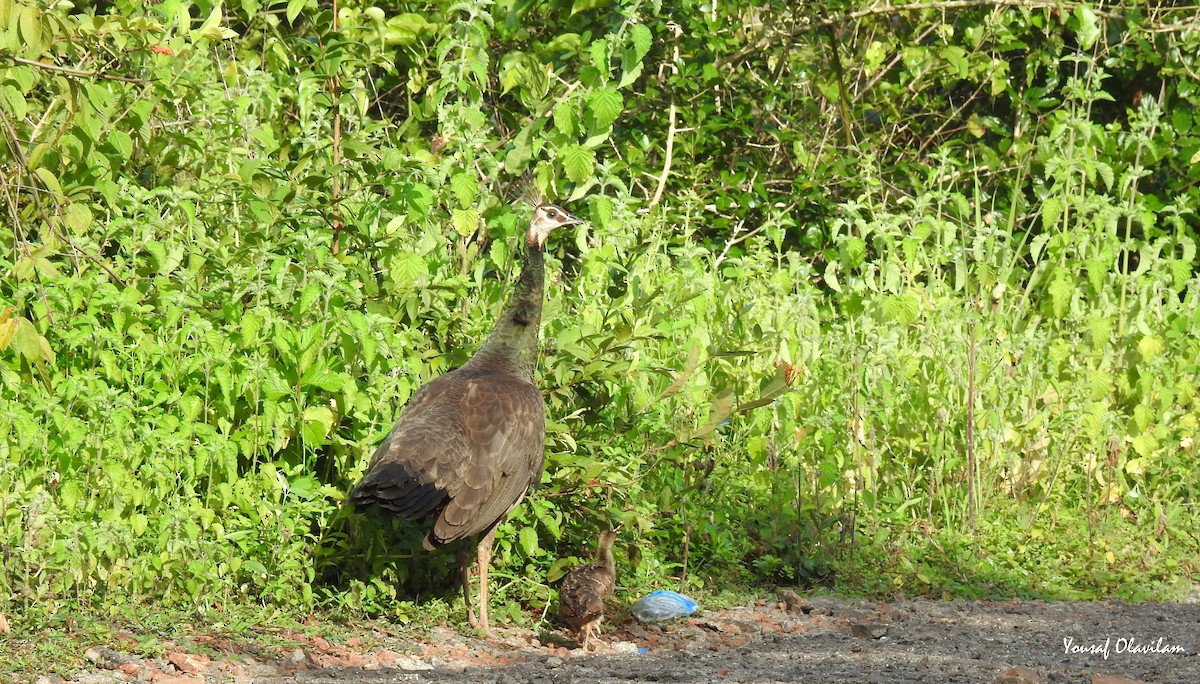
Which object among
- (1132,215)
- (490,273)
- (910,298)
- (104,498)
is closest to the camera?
(104,498)

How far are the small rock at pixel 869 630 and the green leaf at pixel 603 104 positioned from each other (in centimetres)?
274

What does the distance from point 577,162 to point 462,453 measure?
1.61 metres

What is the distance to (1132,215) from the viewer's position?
957 centimetres

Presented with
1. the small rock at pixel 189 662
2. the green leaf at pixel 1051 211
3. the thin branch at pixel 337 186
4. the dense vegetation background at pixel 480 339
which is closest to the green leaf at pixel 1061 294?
the dense vegetation background at pixel 480 339

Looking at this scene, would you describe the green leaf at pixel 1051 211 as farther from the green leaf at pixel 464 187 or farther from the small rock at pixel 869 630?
the green leaf at pixel 464 187

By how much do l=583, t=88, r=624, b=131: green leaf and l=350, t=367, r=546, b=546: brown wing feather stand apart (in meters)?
1.37

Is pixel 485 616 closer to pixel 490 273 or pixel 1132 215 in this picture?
pixel 490 273

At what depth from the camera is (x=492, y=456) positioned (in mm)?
6227

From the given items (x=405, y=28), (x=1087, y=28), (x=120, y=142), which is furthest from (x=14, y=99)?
(x=1087, y=28)

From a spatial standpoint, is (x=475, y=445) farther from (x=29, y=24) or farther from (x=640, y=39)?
(x=29, y=24)

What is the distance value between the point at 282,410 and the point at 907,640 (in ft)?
10.0

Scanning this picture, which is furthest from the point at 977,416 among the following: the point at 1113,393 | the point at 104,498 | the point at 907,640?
the point at 104,498
